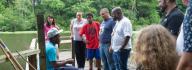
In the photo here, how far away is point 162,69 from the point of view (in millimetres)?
2699

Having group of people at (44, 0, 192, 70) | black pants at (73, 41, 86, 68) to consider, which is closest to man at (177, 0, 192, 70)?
group of people at (44, 0, 192, 70)

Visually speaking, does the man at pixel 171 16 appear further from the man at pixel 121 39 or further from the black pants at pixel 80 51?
the black pants at pixel 80 51

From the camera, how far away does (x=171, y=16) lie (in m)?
4.73

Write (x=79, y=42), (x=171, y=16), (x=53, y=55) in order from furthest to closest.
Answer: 1. (x=79, y=42)
2. (x=53, y=55)
3. (x=171, y=16)

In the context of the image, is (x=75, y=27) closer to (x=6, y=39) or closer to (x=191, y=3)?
(x=191, y=3)

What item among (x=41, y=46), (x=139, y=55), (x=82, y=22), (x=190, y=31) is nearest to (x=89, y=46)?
(x=82, y=22)

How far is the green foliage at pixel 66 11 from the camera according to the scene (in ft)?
97.1

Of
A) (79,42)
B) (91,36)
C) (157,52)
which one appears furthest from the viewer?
(79,42)

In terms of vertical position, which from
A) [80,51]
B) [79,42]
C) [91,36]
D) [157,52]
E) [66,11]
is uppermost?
[157,52]

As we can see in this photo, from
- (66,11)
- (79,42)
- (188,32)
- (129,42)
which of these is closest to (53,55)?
(129,42)

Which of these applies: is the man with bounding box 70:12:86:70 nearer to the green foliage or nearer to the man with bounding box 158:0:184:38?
the man with bounding box 158:0:184:38

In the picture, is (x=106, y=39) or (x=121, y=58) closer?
(x=121, y=58)

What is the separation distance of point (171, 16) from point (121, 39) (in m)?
2.83

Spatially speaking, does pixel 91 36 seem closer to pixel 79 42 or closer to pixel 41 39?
pixel 79 42
